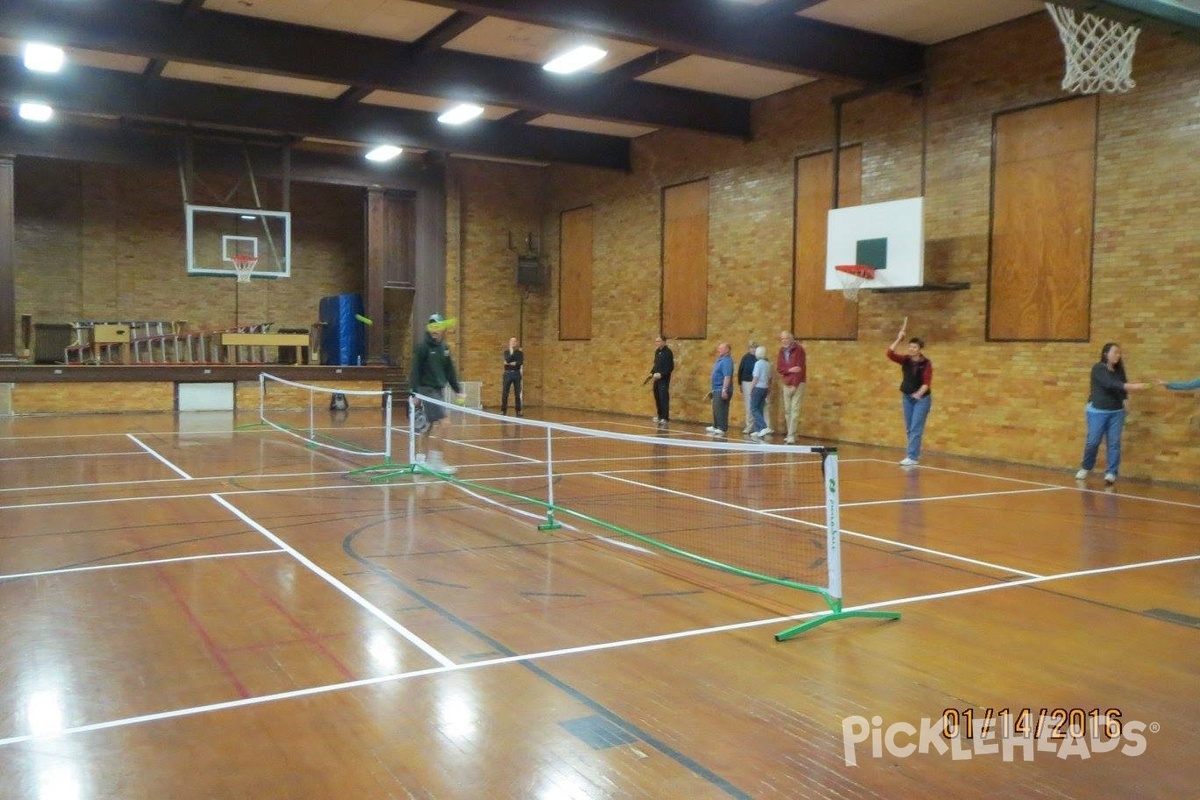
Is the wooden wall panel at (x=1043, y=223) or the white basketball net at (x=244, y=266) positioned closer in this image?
the wooden wall panel at (x=1043, y=223)

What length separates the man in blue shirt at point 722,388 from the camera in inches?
Answer: 690

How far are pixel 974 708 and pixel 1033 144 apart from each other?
440 inches

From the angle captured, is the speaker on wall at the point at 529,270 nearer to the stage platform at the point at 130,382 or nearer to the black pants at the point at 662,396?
the stage platform at the point at 130,382

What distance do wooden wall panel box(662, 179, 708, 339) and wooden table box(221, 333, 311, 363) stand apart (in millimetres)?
8875

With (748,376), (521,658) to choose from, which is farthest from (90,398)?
(521,658)

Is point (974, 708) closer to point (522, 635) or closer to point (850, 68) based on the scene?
point (522, 635)

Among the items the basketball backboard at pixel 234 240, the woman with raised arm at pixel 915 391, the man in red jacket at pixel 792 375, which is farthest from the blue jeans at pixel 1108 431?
the basketball backboard at pixel 234 240

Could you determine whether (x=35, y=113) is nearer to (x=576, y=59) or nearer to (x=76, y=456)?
(x=76, y=456)

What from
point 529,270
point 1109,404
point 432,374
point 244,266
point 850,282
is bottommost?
point 1109,404

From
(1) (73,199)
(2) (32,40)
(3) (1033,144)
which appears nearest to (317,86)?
(2) (32,40)

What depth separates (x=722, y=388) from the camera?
17.6 metres
